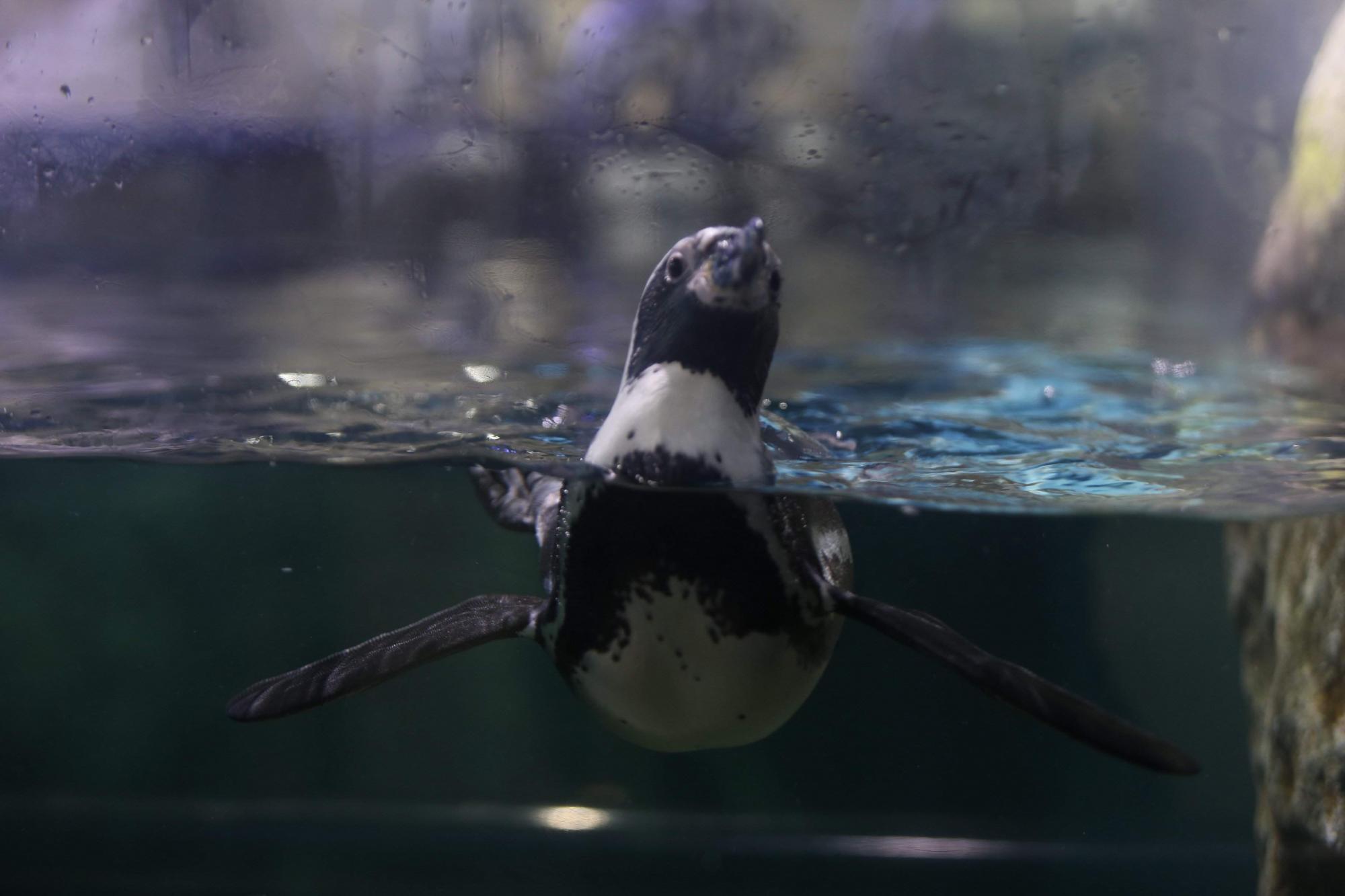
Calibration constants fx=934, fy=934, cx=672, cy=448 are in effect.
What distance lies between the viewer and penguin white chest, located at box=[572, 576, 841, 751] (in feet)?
9.55

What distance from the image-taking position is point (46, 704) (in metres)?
9.23

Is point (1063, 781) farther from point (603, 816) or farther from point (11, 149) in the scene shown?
point (11, 149)

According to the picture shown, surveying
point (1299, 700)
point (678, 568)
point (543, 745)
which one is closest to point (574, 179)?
point (678, 568)

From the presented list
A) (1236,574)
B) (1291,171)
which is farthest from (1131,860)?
(1291,171)

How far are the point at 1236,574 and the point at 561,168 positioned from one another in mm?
4867

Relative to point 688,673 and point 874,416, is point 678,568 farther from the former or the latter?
point 874,416

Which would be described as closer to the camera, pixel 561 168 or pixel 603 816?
pixel 561 168

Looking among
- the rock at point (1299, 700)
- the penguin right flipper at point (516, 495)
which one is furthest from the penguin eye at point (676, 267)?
the rock at point (1299, 700)

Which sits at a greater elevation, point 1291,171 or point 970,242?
point 1291,171

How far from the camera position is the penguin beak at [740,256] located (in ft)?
8.15

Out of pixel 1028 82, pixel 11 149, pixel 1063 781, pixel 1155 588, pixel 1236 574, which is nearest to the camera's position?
pixel 1028 82

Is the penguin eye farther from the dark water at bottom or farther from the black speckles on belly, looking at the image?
the dark water at bottom

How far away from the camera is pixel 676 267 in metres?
2.75

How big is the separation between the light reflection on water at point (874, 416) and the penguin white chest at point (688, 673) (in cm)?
50
